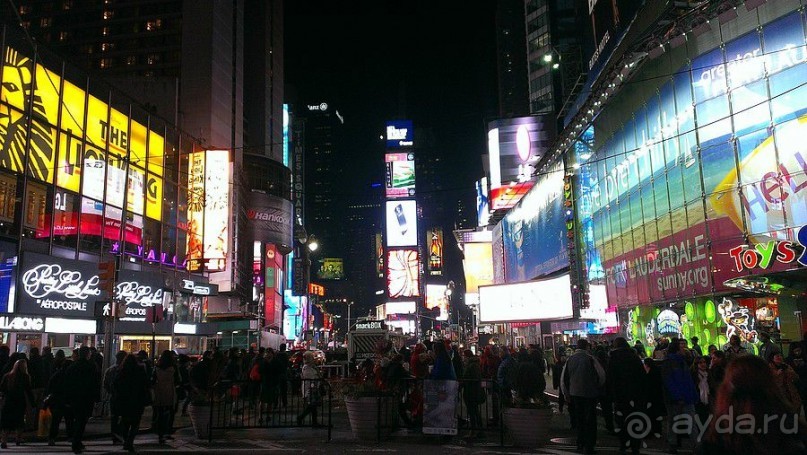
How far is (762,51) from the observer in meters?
18.7

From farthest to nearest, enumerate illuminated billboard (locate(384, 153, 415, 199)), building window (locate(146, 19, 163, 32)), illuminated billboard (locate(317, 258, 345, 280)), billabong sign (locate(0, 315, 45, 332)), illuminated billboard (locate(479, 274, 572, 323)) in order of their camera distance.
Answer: illuminated billboard (locate(317, 258, 345, 280)) → illuminated billboard (locate(384, 153, 415, 199)) → building window (locate(146, 19, 163, 32)) → illuminated billboard (locate(479, 274, 572, 323)) → billabong sign (locate(0, 315, 45, 332))

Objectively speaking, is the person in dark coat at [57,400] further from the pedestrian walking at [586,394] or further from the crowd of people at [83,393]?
the pedestrian walking at [586,394]

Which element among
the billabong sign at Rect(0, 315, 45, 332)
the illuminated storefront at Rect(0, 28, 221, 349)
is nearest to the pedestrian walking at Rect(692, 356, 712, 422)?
the illuminated storefront at Rect(0, 28, 221, 349)

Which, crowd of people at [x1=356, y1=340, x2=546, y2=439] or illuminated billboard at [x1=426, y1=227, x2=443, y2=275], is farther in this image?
illuminated billboard at [x1=426, y1=227, x2=443, y2=275]

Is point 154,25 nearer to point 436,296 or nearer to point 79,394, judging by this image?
point 436,296

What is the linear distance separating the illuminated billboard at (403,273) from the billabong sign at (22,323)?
66376mm

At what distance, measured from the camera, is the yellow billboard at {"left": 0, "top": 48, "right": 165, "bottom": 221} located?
947 inches

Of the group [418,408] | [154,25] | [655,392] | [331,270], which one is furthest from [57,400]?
[331,270]

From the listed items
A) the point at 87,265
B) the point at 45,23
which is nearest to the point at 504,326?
the point at 87,265

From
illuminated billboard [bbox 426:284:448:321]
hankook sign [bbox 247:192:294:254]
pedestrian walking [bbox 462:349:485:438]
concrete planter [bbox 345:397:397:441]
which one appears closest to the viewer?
concrete planter [bbox 345:397:397:441]

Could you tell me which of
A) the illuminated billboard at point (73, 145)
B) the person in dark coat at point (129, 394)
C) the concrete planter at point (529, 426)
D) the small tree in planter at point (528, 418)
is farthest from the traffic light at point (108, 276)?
the concrete planter at point (529, 426)

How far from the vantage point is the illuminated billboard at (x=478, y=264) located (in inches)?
2466

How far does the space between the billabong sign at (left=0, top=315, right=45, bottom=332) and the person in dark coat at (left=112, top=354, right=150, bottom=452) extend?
15.1m

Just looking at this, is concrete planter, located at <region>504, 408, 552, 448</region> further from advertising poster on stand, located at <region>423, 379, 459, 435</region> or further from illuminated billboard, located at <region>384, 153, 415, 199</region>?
illuminated billboard, located at <region>384, 153, 415, 199</region>
